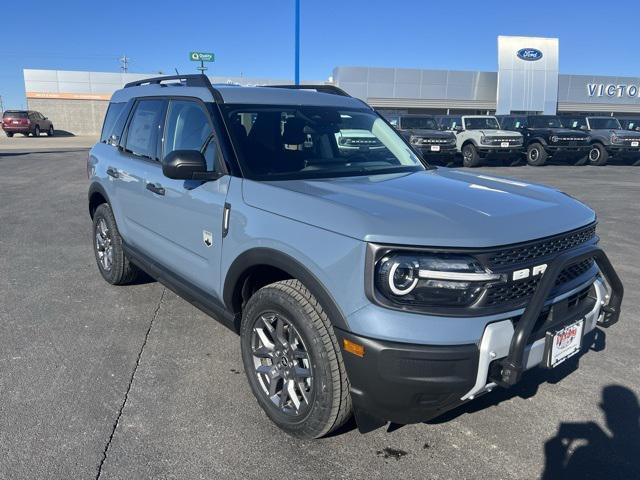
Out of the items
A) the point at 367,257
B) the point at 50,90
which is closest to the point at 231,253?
the point at 367,257

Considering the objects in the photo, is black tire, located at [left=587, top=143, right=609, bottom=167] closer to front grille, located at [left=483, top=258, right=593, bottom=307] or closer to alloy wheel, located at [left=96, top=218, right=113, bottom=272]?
alloy wheel, located at [left=96, top=218, right=113, bottom=272]

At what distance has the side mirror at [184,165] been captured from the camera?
3020mm

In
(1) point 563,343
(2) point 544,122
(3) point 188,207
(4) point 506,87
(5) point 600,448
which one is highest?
(4) point 506,87

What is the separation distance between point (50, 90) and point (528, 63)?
40425 mm

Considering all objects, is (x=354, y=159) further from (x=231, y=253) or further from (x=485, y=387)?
(x=485, y=387)

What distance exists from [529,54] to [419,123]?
2083cm

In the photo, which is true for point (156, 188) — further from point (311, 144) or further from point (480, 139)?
point (480, 139)

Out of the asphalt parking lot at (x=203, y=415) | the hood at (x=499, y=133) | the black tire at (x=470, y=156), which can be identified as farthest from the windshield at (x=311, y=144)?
the hood at (x=499, y=133)

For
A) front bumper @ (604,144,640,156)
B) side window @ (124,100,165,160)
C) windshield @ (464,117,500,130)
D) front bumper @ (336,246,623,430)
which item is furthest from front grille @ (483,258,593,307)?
front bumper @ (604,144,640,156)

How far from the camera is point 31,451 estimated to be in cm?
266

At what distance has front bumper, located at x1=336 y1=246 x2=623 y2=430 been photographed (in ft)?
7.20

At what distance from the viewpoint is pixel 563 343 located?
2.58 meters

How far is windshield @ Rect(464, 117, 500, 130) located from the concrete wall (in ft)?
124

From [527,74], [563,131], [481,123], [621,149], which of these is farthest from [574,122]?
[527,74]
